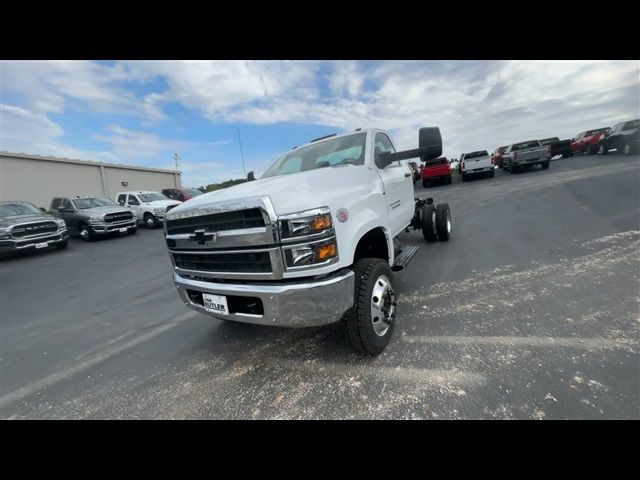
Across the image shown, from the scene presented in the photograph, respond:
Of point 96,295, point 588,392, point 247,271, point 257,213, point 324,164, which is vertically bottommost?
point 588,392

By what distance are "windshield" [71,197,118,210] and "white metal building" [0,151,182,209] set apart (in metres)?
7.74

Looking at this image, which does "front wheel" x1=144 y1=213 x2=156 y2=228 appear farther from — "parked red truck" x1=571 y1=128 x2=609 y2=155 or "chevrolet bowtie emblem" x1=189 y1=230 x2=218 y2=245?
"parked red truck" x1=571 y1=128 x2=609 y2=155

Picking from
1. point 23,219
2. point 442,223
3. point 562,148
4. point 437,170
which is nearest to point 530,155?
point 437,170

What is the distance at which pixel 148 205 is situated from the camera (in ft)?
48.8

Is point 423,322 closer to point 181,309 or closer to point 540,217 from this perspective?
point 181,309

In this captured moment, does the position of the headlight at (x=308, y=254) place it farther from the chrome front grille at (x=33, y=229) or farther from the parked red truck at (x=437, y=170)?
the parked red truck at (x=437, y=170)

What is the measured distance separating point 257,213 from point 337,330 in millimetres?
1638

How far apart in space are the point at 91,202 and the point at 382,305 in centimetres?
1484

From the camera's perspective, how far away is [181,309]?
4309mm

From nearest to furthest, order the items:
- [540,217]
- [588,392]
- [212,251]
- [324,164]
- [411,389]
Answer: [588,392], [411,389], [212,251], [324,164], [540,217]

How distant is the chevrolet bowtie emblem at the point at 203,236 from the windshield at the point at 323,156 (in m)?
1.67

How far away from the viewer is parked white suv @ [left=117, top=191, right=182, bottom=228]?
14625mm

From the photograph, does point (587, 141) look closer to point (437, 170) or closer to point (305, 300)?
point (437, 170)
